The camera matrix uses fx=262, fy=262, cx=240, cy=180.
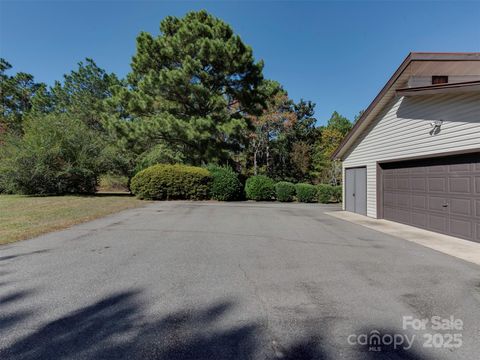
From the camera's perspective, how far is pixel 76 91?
31.1 meters

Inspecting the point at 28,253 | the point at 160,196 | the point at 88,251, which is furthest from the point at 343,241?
the point at 160,196

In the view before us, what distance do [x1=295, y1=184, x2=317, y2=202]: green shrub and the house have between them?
6817 mm

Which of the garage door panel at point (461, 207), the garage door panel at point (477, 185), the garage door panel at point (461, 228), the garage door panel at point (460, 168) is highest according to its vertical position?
the garage door panel at point (460, 168)

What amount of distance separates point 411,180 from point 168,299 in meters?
8.36

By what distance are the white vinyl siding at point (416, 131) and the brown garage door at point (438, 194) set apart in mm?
384

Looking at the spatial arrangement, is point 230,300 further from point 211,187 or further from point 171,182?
point 211,187

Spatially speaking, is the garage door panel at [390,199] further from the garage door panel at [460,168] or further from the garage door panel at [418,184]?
the garage door panel at [460,168]

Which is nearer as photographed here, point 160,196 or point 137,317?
point 137,317

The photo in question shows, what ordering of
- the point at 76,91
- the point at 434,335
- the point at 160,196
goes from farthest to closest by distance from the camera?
1. the point at 76,91
2. the point at 160,196
3. the point at 434,335

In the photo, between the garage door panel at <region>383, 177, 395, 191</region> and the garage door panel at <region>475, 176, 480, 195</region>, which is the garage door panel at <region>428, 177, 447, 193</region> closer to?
the garage door panel at <region>475, 176, 480, 195</region>

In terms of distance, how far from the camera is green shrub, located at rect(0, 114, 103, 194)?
54.7 feet

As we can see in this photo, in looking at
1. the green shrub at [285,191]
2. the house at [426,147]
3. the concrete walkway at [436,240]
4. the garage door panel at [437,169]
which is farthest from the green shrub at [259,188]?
the garage door panel at [437,169]

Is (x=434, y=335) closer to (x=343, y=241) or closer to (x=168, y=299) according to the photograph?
(x=168, y=299)

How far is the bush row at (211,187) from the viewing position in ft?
52.7
